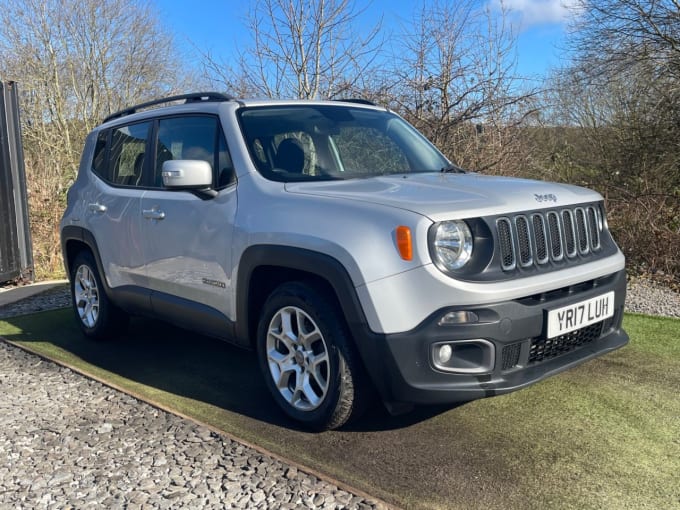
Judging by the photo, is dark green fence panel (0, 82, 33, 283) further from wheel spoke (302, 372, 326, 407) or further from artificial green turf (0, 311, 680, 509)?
wheel spoke (302, 372, 326, 407)

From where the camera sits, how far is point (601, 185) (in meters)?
8.57

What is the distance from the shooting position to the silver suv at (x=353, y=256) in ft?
9.26

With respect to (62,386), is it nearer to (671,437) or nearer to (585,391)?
(585,391)

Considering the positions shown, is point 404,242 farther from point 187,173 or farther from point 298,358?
point 187,173

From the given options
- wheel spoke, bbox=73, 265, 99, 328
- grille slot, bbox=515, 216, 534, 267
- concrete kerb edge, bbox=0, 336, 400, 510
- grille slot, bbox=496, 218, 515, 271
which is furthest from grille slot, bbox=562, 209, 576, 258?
wheel spoke, bbox=73, 265, 99, 328

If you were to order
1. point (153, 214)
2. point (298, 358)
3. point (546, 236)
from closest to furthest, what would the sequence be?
point (546, 236), point (298, 358), point (153, 214)

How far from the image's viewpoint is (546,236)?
10.2 feet

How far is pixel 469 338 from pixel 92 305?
3760mm

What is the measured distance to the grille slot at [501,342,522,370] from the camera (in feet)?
9.41

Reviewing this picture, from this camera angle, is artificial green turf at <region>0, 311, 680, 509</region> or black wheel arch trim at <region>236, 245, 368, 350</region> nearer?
artificial green turf at <region>0, 311, 680, 509</region>

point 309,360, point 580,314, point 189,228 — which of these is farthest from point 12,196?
point 580,314

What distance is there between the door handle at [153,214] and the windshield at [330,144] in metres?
Result: 0.85

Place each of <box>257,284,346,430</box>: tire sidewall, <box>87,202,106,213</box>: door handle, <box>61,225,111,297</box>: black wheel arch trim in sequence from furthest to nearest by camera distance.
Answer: <box>61,225,111,297</box>: black wheel arch trim → <box>87,202,106,213</box>: door handle → <box>257,284,346,430</box>: tire sidewall

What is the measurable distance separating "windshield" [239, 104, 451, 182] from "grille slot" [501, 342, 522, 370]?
1.42 metres
